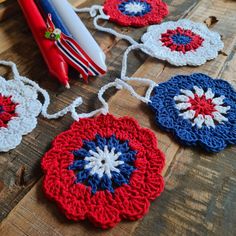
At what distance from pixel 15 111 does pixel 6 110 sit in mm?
16

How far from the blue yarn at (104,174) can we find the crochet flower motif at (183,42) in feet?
0.82

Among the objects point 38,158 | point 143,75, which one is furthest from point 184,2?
point 38,158

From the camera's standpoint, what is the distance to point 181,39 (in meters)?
0.73

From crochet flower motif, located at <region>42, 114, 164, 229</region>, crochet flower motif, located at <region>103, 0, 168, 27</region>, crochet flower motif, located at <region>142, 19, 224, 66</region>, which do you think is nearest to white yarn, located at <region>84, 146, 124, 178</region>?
crochet flower motif, located at <region>42, 114, 164, 229</region>

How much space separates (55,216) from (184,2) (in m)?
0.66

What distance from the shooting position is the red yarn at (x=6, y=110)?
57 cm

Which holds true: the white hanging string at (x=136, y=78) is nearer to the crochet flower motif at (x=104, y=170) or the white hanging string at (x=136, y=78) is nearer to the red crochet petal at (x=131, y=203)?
the crochet flower motif at (x=104, y=170)

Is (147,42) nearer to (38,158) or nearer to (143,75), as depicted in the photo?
(143,75)

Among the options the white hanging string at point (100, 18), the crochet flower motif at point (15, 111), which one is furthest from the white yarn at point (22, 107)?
the white hanging string at point (100, 18)

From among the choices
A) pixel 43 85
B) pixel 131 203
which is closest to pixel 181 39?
pixel 43 85

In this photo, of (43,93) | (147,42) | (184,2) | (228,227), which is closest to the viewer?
(228,227)

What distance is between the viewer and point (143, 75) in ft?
2.16

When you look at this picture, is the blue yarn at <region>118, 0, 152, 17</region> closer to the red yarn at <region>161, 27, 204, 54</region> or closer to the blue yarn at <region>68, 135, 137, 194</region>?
the red yarn at <region>161, 27, 204, 54</region>

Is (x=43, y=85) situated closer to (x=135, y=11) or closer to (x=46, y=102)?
(x=46, y=102)
